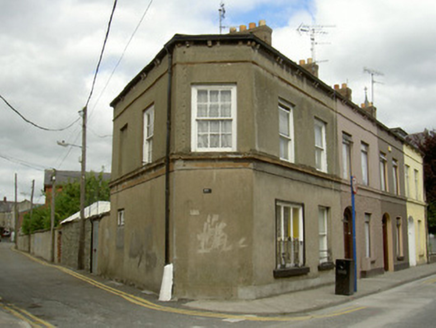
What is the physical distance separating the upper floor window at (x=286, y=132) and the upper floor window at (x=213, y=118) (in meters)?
2.26

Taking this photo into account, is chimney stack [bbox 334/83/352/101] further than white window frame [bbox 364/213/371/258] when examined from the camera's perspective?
Yes

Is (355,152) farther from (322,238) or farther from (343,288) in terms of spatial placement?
(343,288)

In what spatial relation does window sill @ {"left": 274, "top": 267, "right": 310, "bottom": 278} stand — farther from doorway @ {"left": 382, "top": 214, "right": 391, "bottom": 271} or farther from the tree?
the tree

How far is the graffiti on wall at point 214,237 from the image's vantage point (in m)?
11.9

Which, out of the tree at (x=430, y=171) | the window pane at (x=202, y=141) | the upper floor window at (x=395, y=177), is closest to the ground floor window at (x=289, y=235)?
the window pane at (x=202, y=141)

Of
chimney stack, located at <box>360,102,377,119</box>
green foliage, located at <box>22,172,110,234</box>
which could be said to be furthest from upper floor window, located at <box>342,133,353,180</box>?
green foliage, located at <box>22,172,110,234</box>

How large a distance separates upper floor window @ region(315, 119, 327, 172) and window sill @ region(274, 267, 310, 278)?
4103 mm

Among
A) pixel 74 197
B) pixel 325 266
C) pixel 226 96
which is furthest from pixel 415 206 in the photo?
pixel 74 197

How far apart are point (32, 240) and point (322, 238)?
35863 millimetres

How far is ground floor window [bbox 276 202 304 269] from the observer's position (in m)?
13.5

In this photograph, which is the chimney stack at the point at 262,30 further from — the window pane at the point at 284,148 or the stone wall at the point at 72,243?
the stone wall at the point at 72,243

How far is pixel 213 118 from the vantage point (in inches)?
501

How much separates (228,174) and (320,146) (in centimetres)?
591

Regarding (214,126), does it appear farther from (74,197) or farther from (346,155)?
(74,197)
